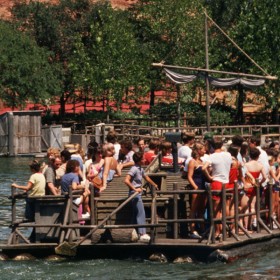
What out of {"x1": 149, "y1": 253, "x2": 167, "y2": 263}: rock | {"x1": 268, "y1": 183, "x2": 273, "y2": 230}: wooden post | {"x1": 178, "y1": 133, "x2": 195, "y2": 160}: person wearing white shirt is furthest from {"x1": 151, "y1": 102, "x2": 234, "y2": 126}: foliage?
{"x1": 149, "y1": 253, "x2": 167, "y2": 263}: rock

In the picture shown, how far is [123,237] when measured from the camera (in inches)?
1060

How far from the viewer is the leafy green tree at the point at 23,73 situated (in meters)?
95.6

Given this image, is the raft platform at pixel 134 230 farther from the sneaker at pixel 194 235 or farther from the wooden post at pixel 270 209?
the wooden post at pixel 270 209

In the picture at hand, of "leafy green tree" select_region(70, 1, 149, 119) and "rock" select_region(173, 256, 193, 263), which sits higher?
"leafy green tree" select_region(70, 1, 149, 119)

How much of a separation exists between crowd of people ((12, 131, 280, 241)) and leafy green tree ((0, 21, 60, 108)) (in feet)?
215

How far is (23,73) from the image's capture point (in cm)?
9712

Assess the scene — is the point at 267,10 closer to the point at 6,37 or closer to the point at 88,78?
the point at 88,78

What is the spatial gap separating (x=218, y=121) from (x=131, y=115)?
7075mm

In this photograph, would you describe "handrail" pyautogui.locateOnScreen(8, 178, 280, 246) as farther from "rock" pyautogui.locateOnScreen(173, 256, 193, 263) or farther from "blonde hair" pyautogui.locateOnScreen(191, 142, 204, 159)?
"blonde hair" pyautogui.locateOnScreen(191, 142, 204, 159)

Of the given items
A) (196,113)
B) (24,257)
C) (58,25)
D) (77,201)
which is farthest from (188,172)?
(58,25)

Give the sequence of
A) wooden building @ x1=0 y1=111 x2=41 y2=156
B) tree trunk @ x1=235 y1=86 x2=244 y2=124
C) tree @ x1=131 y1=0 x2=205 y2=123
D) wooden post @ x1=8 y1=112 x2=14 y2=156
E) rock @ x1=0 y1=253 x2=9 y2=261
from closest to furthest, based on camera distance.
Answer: rock @ x1=0 y1=253 x2=9 y2=261 → wooden post @ x1=8 y1=112 x2=14 y2=156 → wooden building @ x1=0 y1=111 x2=41 y2=156 → tree trunk @ x1=235 y1=86 x2=244 y2=124 → tree @ x1=131 y1=0 x2=205 y2=123

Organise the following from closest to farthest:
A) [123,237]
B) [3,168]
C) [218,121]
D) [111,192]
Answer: [123,237]
[111,192]
[3,168]
[218,121]

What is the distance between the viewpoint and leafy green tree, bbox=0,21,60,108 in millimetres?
95562

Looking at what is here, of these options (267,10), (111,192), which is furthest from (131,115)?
(111,192)
